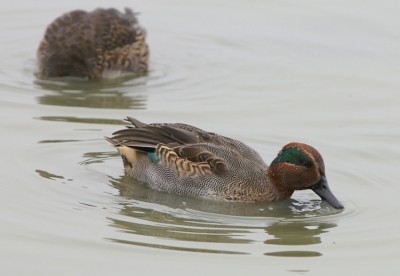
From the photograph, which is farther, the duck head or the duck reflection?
the duck head

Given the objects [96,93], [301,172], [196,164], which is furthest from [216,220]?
[96,93]

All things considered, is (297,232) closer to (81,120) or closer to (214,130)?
(214,130)

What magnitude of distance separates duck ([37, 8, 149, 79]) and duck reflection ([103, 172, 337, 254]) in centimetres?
432

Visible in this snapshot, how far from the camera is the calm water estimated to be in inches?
355

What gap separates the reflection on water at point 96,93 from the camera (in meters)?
13.8

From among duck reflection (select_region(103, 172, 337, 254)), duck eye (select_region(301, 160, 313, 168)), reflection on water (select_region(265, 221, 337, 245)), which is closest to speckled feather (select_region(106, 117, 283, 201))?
duck reflection (select_region(103, 172, 337, 254))

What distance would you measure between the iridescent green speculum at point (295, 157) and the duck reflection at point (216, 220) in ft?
1.69

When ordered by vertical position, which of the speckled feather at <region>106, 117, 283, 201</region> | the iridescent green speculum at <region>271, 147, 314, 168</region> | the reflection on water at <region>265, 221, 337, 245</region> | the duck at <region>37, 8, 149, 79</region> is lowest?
the reflection on water at <region>265, 221, 337, 245</region>

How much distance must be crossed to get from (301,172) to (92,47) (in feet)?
19.0

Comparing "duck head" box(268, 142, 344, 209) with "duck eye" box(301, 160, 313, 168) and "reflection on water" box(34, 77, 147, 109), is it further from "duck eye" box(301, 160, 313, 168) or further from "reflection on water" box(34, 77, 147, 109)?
"reflection on water" box(34, 77, 147, 109)

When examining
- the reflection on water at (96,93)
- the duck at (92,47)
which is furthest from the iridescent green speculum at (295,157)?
the duck at (92,47)

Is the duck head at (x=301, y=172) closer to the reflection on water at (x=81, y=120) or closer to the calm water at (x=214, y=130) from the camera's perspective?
the calm water at (x=214, y=130)

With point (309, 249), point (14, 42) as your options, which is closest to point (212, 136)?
point (309, 249)

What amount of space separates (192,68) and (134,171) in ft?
15.1
